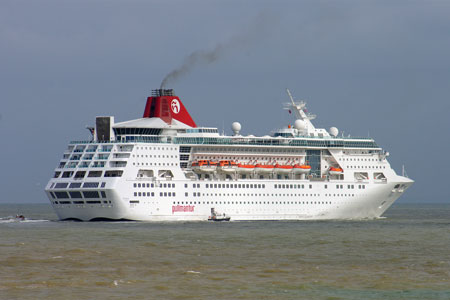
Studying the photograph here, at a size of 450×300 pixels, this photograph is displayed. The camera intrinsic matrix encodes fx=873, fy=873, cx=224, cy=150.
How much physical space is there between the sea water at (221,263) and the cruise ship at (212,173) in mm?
4983

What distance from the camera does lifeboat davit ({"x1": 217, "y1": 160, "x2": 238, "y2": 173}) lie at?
231 ft

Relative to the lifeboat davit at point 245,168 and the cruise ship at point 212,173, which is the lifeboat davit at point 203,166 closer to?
the cruise ship at point 212,173

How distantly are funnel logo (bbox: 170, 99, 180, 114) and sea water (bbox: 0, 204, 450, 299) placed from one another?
1599 centimetres

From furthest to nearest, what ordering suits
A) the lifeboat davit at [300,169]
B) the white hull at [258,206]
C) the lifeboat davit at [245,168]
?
the lifeboat davit at [300,169], the lifeboat davit at [245,168], the white hull at [258,206]

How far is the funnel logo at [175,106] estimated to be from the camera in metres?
74.1

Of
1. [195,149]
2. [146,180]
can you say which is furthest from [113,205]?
[195,149]

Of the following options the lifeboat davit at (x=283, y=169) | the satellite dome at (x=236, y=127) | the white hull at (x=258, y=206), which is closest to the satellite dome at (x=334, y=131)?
the white hull at (x=258, y=206)

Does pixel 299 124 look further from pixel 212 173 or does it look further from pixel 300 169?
pixel 212 173

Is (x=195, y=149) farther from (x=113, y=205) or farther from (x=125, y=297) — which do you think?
(x=125, y=297)

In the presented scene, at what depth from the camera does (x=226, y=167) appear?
231 ft

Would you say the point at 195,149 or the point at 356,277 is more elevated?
the point at 195,149

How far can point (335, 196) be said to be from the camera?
248ft

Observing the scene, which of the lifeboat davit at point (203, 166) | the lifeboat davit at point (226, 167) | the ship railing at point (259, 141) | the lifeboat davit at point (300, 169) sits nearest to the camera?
the ship railing at point (259, 141)

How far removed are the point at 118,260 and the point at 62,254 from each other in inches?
152
